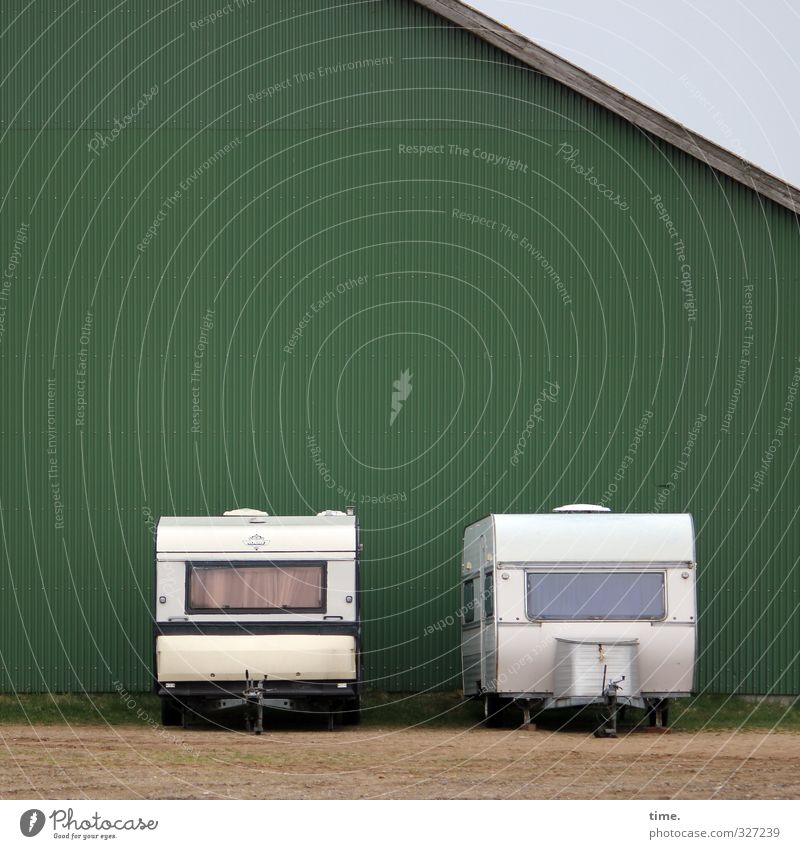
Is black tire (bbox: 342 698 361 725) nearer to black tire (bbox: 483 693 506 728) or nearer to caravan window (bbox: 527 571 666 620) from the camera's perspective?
black tire (bbox: 483 693 506 728)

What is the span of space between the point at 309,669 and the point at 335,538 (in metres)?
1.94

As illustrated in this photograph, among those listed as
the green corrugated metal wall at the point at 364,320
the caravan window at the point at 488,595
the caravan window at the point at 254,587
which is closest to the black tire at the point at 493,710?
the caravan window at the point at 488,595

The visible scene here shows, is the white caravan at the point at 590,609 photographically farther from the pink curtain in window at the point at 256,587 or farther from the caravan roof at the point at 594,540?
the pink curtain in window at the point at 256,587

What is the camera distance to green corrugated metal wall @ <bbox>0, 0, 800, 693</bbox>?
27969 mm

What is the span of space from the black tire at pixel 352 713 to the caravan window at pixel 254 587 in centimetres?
160

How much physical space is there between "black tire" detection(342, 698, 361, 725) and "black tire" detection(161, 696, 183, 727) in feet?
7.82


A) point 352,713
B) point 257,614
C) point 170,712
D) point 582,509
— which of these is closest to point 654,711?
point 582,509

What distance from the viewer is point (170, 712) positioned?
24781mm

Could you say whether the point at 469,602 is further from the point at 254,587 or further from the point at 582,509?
the point at 254,587

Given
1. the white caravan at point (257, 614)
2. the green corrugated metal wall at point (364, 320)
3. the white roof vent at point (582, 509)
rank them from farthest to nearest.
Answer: the green corrugated metal wall at point (364, 320) → the white roof vent at point (582, 509) → the white caravan at point (257, 614)

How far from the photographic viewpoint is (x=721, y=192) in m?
28.5

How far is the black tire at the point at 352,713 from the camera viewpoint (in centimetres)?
2484

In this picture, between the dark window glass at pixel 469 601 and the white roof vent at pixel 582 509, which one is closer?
the white roof vent at pixel 582 509

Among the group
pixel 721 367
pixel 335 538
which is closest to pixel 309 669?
pixel 335 538
